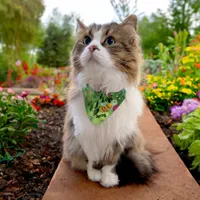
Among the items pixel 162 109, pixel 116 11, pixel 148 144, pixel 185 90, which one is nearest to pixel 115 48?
pixel 148 144

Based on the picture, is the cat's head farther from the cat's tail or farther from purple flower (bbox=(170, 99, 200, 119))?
purple flower (bbox=(170, 99, 200, 119))

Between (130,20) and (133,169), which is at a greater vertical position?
(130,20)

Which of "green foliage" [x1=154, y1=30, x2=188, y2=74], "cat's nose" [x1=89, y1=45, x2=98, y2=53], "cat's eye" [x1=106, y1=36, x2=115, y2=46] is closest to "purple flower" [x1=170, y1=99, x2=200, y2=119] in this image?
"cat's eye" [x1=106, y1=36, x2=115, y2=46]

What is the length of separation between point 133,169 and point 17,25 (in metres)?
8.49

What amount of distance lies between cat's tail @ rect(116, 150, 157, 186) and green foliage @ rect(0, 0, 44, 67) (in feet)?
25.7

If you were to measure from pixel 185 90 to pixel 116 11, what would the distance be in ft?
9.36

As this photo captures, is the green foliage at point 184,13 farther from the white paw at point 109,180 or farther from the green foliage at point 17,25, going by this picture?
the white paw at point 109,180

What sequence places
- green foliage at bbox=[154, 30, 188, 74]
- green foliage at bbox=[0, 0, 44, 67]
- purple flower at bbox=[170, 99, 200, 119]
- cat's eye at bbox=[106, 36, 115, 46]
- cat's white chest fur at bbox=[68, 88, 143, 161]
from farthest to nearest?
green foliage at bbox=[0, 0, 44, 67], green foliage at bbox=[154, 30, 188, 74], purple flower at bbox=[170, 99, 200, 119], cat's white chest fur at bbox=[68, 88, 143, 161], cat's eye at bbox=[106, 36, 115, 46]

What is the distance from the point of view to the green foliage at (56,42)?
11.9 meters

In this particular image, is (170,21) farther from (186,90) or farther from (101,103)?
(101,103)

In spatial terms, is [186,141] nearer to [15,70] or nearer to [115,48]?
[115,48]

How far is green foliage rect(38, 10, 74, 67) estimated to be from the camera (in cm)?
1189

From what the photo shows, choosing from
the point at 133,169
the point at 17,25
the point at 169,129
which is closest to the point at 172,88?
the point at 169,129

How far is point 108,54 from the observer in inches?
67.7
